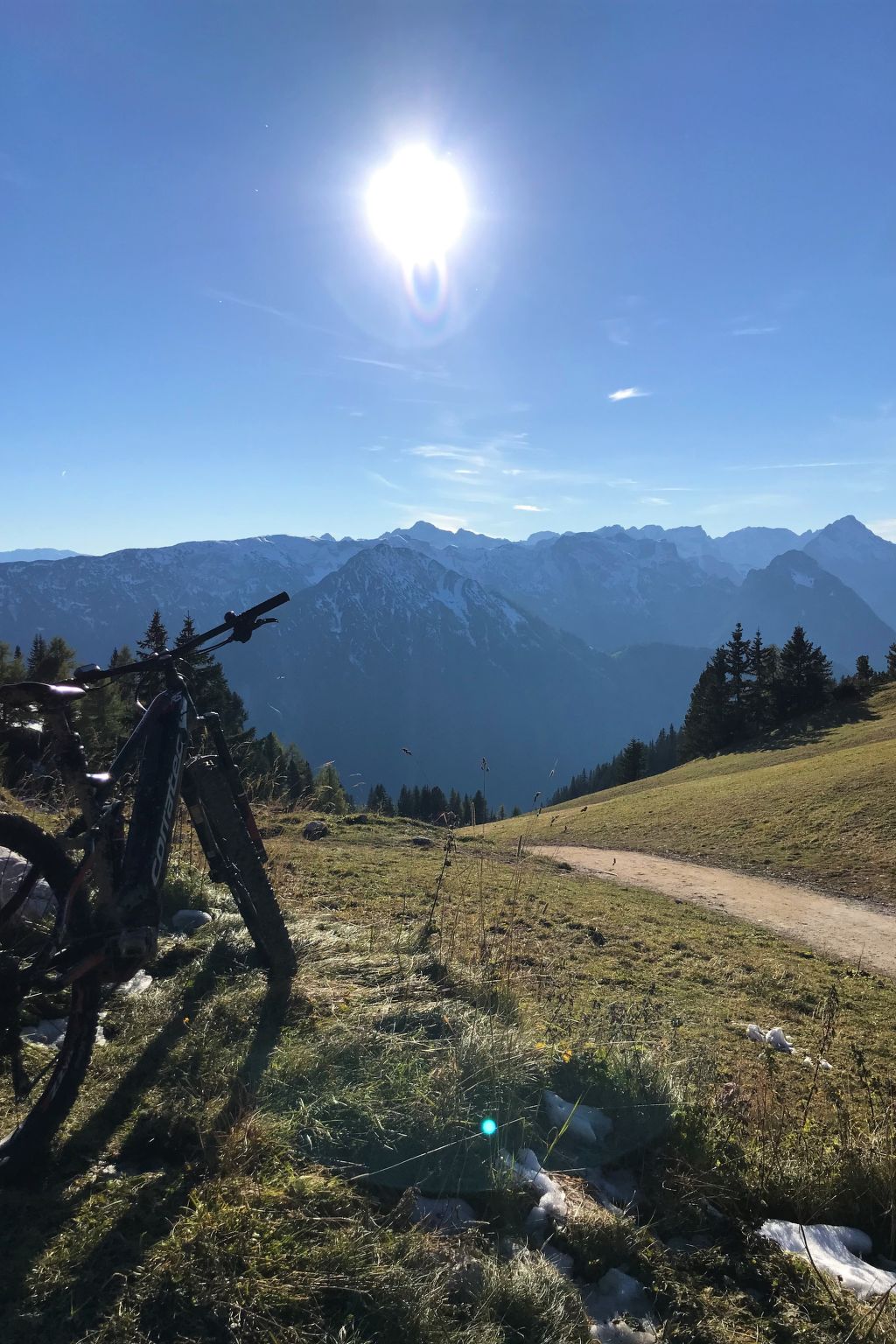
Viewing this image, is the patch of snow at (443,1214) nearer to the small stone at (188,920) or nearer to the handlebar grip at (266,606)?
the handlebar grip at (266,606)

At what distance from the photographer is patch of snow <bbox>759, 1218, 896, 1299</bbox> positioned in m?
2.80

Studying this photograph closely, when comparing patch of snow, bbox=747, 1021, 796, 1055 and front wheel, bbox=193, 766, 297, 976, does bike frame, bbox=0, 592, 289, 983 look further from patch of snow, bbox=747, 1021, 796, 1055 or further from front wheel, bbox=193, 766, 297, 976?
patch of snow, bbox=747, 1021, 796, 1055

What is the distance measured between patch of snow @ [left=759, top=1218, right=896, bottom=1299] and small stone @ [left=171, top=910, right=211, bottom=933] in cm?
512

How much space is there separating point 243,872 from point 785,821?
21.5 meters

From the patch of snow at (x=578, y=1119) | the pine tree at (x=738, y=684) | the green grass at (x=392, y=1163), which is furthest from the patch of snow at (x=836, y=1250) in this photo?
the pine tree at (x=738, y=684)

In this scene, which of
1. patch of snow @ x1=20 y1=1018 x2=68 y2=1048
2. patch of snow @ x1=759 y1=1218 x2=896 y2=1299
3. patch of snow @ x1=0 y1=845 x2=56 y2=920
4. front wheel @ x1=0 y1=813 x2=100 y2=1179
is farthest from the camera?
patch of snow @ x1=0 y1=845 x2=56 y2=920

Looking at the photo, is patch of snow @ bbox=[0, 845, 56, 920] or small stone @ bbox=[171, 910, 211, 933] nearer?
patch of snow @ bbox=[0, 845, 56, 920]

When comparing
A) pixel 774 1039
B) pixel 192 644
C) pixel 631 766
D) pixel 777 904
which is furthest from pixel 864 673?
pixel 192 644

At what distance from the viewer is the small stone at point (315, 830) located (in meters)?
16.2

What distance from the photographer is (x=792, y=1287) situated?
2764 mm

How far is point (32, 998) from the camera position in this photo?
3.48m

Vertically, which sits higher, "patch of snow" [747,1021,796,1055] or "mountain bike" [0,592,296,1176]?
"mountain bike" [0,592,296,1176]

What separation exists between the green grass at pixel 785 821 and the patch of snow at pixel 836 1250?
1092cm

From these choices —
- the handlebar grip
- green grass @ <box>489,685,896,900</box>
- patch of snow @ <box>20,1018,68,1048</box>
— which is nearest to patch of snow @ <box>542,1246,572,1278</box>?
patch of snow @ <box>20,1018,68,1048</box>
